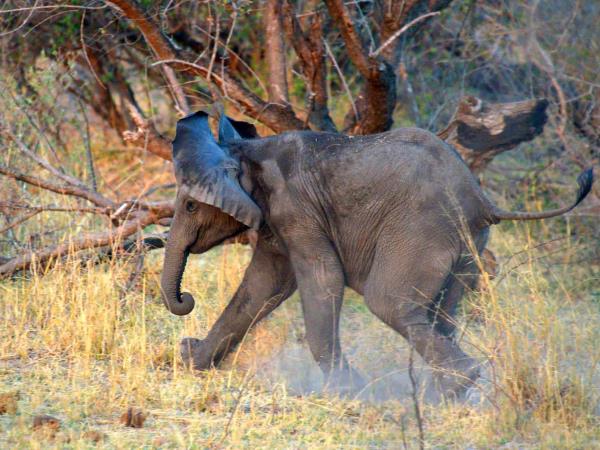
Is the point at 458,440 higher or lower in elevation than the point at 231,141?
lower

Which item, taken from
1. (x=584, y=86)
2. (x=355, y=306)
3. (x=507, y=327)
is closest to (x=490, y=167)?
(x=584, y=86)

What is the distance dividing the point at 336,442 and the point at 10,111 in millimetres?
5119

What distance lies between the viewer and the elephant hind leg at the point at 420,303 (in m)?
5.41

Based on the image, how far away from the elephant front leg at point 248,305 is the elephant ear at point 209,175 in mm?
552

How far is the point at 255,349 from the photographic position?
6.36m

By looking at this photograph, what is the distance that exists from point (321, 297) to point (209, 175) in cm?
94

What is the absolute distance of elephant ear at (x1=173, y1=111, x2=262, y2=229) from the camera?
5.54 metres

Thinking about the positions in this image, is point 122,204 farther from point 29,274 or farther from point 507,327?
point 507,327

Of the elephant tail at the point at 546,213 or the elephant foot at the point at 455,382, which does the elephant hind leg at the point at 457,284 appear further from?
the elephant foot at the point at 455,382

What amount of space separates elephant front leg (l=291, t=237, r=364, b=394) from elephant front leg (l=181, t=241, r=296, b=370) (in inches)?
18.8

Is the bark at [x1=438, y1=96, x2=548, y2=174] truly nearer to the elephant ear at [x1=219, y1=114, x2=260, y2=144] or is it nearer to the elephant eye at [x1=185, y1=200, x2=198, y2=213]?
the elephant ear at [x1=219, y1=114, x2=260, y2=144]

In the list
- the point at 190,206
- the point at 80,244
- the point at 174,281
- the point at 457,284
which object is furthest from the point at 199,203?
the point at 80,244

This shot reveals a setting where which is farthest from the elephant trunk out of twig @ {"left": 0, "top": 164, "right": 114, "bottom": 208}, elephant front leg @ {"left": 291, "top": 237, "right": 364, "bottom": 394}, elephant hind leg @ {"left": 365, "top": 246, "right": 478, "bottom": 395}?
twig @ {"left": 0, "top": 164, "right": 114, "bottom": 208}

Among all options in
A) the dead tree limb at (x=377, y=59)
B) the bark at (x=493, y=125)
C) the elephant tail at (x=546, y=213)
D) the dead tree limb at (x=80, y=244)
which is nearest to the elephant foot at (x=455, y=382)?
the elephant tail at (x=546, y=213)
